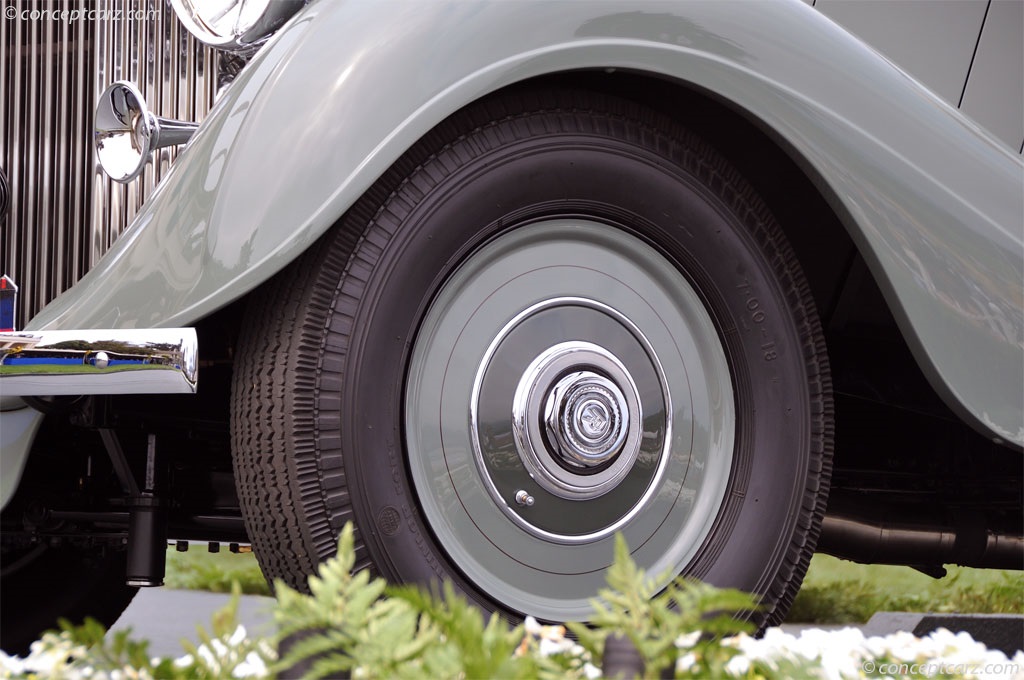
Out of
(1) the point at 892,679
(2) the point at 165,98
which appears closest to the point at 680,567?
(1) the point at 892,679

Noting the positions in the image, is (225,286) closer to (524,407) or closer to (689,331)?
(524,407)

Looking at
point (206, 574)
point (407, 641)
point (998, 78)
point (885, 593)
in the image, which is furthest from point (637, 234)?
point (885, 593)

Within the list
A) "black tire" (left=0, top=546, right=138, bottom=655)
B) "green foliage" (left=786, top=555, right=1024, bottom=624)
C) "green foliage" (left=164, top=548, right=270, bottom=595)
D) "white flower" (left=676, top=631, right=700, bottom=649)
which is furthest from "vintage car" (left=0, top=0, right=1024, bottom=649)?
"green foliage" (left=786, top=555, right=1024, bottom=624)

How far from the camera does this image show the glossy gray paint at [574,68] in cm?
125

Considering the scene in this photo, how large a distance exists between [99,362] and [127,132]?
79 cm

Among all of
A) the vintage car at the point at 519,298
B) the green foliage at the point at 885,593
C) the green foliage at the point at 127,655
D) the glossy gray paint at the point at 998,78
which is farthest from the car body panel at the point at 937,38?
the green foliage at the point at 885,593

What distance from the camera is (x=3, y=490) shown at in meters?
1.34

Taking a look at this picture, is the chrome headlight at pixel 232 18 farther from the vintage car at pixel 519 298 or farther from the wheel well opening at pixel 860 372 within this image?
A: the wheel well opening at pixel 860 372

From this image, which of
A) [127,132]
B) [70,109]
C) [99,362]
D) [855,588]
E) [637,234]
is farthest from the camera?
[855,588]

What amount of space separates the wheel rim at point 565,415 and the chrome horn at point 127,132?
82 cm

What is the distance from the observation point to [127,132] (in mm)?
1862

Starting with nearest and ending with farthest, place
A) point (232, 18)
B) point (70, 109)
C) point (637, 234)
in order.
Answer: point (637, 234) → point (232, 18) → point (70, 109)

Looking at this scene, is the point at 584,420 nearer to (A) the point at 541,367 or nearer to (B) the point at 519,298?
(A) the point at 541,367

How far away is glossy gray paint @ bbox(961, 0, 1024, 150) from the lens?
2.13 metres
